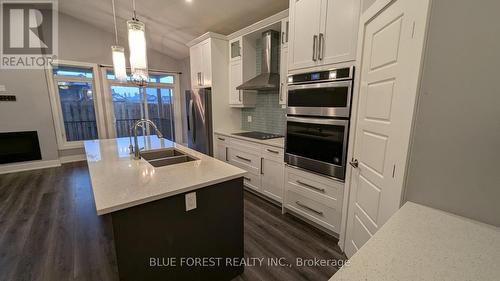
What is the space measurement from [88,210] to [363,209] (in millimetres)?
3203

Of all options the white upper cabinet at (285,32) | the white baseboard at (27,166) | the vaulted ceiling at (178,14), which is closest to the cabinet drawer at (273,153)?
the white upper cabinet at (285,32)

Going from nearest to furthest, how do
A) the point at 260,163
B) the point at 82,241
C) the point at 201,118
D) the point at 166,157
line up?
1. the point at 82,241
2. the point at 166,157
3. the point at 260,163
4. the point at 201,118

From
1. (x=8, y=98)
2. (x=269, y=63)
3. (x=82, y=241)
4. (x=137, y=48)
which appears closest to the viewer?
(x=137, y=48)

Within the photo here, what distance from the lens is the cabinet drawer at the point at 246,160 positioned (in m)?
2.95

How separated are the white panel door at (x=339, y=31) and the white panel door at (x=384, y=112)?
0.20 meters

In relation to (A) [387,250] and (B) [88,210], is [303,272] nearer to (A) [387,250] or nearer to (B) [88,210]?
(A) [387,250]

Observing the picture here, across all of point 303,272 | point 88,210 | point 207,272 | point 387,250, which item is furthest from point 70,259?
point 387,250

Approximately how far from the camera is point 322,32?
1.99m

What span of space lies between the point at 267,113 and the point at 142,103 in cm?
390

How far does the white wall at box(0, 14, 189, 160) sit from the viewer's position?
404 cm

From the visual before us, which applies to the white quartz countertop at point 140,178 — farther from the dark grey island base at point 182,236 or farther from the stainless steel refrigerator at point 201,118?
the stainless steel refrigerator at point 201,118

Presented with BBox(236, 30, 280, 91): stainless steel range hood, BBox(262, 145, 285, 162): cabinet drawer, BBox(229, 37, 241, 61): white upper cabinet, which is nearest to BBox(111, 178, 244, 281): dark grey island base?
BBox(262, 145, 285, 162): cabinet drawer

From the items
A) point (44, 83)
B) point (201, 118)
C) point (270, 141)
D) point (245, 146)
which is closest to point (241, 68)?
point (201, 118)

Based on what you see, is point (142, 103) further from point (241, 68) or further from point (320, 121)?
point (320, 121)
